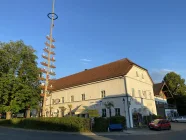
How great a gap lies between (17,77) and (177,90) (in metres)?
51.5

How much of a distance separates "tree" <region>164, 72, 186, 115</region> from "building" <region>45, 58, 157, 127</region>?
1025 inches

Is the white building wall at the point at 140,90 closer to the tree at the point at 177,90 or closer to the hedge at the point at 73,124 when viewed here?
the hedge at the point at 73,124

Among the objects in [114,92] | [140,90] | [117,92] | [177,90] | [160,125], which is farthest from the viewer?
[177,90]

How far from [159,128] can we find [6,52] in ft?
96.4

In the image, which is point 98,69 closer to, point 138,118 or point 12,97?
point 138,118

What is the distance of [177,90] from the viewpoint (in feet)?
200

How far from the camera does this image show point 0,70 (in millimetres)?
33750

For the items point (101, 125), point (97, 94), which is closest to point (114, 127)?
point (101, 125)

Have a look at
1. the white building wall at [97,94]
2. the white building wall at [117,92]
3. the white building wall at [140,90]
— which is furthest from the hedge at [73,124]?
the white building wall at [140,90]

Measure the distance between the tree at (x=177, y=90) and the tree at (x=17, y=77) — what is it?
46.5 meters

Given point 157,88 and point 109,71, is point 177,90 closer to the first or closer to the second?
point 157,88

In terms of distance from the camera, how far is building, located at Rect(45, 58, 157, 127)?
30.1 m

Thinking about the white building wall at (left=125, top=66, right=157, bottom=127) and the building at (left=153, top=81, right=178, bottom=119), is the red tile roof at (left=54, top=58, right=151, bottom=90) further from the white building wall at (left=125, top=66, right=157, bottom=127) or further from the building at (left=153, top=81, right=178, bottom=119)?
the building at (left=153, top=81, right=178, bottom=119)

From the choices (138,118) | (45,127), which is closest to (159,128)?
(138,118)
